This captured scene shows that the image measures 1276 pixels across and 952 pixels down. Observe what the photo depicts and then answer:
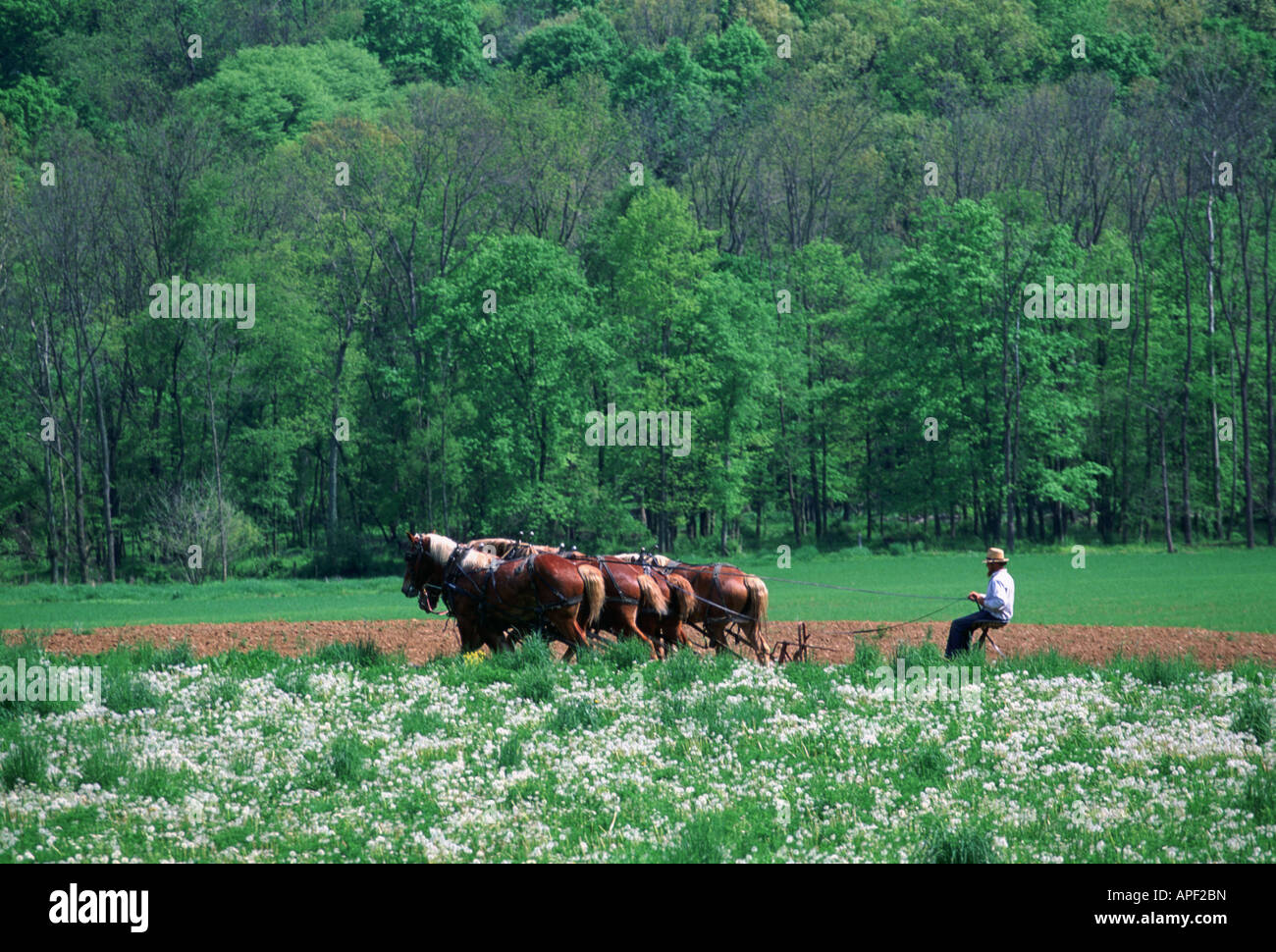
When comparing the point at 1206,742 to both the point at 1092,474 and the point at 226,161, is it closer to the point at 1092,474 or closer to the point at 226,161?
the point at 1092,474

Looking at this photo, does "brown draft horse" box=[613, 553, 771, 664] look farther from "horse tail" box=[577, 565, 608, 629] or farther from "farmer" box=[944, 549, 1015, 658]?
"farmer" box=[944, 549, 1015, 658]

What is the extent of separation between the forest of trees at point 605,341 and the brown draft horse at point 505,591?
33313mm

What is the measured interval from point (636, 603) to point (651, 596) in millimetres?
275

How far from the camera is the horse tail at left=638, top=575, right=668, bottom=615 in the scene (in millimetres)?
20266

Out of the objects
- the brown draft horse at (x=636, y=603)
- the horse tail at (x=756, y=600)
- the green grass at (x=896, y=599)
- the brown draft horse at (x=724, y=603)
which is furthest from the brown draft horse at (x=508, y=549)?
the green grass at (x=896, y=599)

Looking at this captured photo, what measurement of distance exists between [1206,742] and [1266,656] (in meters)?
9.68

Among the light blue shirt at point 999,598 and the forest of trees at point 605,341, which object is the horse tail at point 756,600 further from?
the forest of trees at point 605,341

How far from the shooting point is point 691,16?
389 ft

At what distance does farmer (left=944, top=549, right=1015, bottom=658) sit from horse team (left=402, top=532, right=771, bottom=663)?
10.1 feet

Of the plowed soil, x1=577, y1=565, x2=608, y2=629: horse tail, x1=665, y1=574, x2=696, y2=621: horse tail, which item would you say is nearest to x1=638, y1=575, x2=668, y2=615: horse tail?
x1=665, y1=574, x2=696, y2=621: horse tail

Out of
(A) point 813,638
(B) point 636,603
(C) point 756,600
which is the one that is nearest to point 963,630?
(C) point 756,600

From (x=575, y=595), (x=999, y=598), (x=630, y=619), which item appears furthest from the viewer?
(x=630, y=619)

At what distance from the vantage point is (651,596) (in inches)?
799

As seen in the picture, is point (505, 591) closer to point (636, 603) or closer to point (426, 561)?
point (426, 561)
